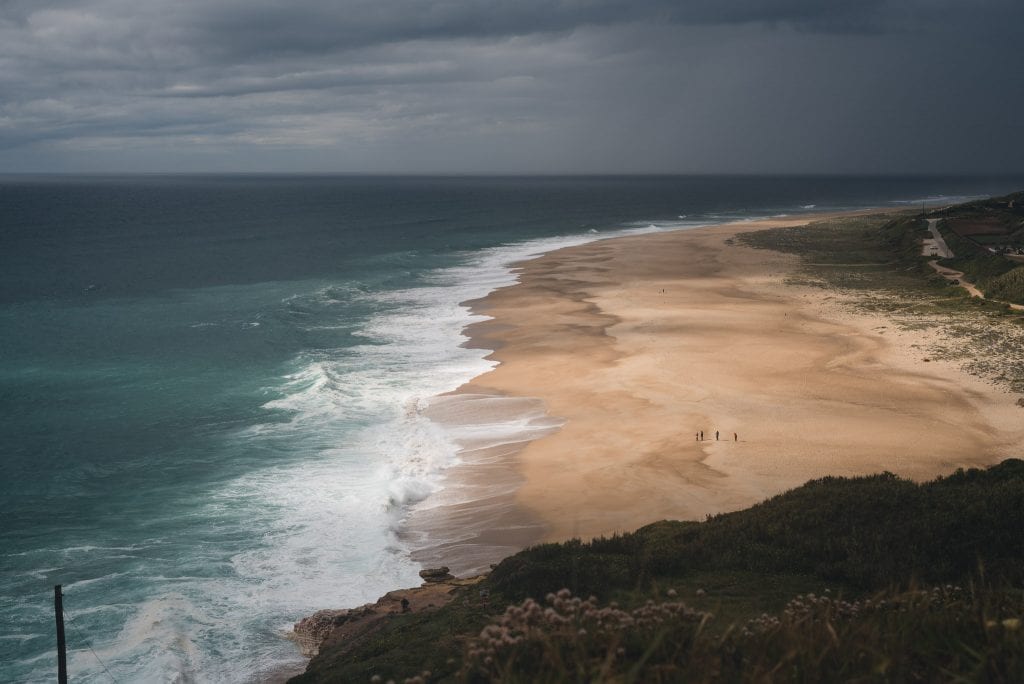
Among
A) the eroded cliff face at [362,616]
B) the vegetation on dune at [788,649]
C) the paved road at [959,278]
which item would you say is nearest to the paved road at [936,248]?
the paved road at [959,278]

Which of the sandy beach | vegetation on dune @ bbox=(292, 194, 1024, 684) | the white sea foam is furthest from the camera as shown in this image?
the sandy beach

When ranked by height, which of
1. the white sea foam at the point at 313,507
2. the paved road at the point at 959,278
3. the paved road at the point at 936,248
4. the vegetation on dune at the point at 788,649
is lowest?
the white sea foam at the point at 313,507

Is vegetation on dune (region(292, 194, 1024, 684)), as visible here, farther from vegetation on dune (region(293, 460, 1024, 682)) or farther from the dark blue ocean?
the dark blue ocean

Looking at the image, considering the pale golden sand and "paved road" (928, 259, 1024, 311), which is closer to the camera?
the pale golden sand

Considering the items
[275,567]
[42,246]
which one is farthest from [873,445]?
[42,246]

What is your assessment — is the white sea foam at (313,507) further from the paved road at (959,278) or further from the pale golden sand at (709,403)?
the paved road at (959,278)

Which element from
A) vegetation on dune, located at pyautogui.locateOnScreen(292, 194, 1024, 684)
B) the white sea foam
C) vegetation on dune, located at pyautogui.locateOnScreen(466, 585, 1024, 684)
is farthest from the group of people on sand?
vegetation on dune, located at pyautogui.locateOnScreen(466, 585, 1024, 684)
